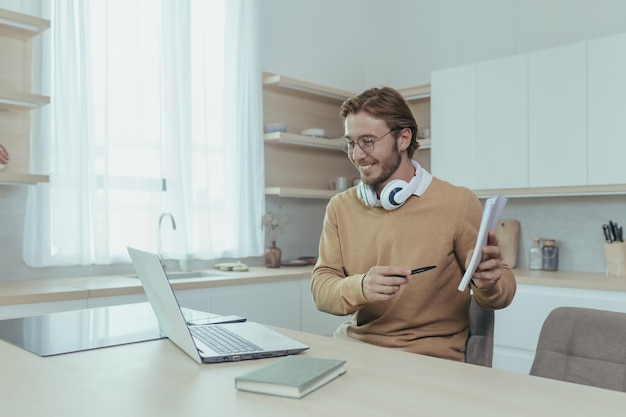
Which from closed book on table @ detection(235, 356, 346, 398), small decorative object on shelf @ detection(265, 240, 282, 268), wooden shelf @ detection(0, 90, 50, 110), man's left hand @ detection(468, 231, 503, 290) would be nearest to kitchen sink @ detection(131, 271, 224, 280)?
small decorative object on shelf @ detection(265, 240, 282, 268)

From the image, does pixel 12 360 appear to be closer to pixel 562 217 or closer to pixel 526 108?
pixel 526 108

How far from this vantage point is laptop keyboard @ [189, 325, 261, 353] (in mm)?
1483

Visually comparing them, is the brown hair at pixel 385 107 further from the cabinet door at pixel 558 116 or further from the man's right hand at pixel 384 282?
the cabinet door at pixel 558 116

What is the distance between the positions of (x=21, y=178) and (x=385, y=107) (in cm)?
175

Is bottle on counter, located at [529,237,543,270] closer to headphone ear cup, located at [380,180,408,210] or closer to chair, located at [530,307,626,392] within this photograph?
headphone ear cup, located at [380,180,408,210]

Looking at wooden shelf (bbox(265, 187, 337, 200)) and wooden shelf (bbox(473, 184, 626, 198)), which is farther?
wooden shelf (bbox(265, 187, 337, 200))

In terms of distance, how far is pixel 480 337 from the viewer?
1.92 m

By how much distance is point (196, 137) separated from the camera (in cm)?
385

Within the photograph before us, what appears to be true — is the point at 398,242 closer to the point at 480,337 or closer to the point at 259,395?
the point at 480,337

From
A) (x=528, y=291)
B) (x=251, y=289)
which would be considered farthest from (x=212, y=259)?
(x=528, y=291)

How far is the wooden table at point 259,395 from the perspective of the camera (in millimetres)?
1064

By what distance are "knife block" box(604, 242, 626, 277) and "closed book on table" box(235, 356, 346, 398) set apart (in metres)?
2.73

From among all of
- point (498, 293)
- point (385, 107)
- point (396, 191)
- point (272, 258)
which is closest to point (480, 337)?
point (498, 293)

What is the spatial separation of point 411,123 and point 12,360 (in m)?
1.41
